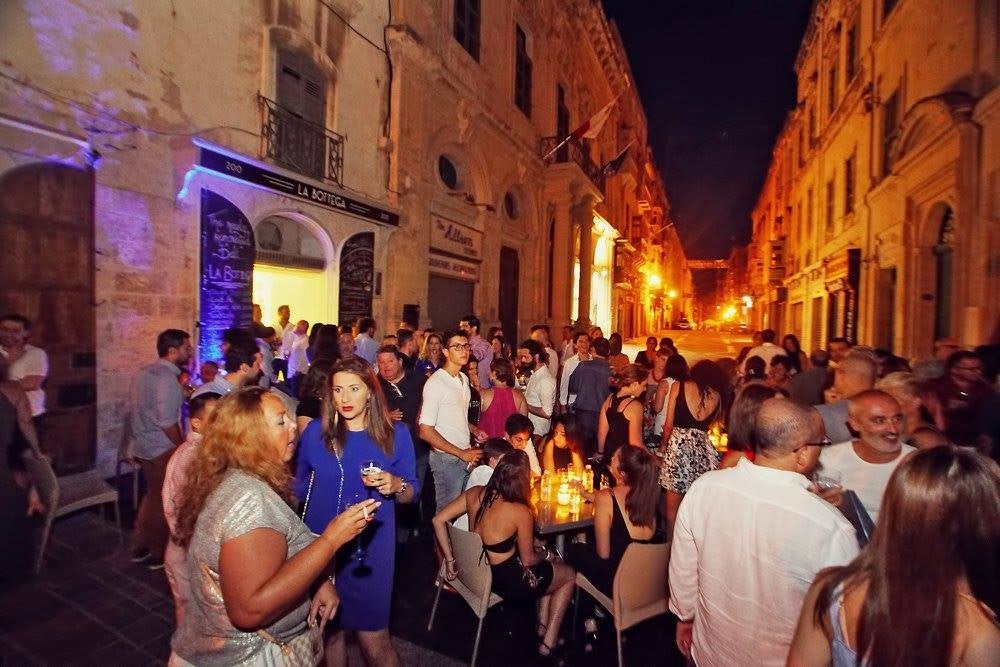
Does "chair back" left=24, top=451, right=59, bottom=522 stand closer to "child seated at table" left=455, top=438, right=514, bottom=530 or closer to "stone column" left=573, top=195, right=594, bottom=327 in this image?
"child seated at table" left=455, top=438, right=514, bottom=530

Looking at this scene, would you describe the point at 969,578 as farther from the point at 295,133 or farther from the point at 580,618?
the point at 295,133

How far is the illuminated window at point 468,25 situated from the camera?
13.1m

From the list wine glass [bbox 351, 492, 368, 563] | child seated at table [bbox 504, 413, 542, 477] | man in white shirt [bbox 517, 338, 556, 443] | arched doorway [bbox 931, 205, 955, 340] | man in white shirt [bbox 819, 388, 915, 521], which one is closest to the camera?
wine glass [bbox 351, 492, 368, 563]

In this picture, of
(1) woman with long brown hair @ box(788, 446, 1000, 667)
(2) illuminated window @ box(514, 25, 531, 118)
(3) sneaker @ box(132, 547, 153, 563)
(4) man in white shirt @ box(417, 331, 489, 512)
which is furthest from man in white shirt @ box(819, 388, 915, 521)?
(2) illuminated window @ box(514, 25, 531, 118)

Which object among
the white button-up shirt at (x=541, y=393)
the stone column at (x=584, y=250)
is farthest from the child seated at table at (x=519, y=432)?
the stone column at (x=584, y=250)

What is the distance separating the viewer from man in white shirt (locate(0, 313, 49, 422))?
4.78 meters

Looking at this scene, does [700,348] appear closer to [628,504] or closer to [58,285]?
[628,504]

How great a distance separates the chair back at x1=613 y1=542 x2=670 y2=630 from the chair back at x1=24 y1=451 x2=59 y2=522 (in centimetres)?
456

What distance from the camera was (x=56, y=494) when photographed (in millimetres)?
4148

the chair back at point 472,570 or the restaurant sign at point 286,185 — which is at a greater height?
the restaurant sign at point 286,185

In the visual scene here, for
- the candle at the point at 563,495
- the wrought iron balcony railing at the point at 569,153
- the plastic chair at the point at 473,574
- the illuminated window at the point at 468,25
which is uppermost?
the illuminated window at the point at 468,25

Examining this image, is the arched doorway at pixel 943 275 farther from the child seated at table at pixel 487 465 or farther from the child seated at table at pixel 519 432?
the child seated at table at pixel 487 465

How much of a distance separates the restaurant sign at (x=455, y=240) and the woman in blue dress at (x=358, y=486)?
32.9ft

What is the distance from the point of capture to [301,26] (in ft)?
28.4
